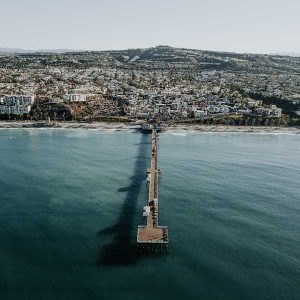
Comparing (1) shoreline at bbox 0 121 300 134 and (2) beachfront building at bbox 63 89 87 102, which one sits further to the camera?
(2) beachfront building at bbox 63 89 87 102

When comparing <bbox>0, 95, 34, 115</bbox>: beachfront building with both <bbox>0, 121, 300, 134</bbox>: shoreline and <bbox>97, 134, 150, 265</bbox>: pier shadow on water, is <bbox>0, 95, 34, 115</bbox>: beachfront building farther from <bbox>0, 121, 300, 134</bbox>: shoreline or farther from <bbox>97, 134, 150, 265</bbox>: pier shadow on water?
<bbox>97, 134, 150, 265</bbox>: pier shadow on water

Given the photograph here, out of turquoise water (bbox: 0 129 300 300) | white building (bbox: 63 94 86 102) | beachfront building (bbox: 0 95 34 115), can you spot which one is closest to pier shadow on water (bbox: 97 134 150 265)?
turquoise water (bbox: 0 129 300 300)

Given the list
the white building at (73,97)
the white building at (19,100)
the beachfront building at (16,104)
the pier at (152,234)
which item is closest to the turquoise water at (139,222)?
the pier at (152,234)

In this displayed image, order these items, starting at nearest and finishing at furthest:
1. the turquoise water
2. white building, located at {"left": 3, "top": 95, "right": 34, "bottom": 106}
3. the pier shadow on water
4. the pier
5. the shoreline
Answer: the turquoise water < the pier shadow on water < the pier < the shoreline < white building, located at {"left": 3, "top": 95, "right": 34, "bottom": 106}

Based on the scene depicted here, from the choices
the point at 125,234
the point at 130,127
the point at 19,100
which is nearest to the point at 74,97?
the point at 19,100

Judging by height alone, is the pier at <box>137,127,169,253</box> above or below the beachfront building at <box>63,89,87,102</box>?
below

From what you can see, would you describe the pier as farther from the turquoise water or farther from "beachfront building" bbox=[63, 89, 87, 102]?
"beachfront building" bbox=[63, 89, 87, 102]

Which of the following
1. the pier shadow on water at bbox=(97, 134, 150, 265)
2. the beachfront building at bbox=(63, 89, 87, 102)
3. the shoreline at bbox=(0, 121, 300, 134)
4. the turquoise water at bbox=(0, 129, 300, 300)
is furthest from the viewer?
the beachfront building at bbox=(63, 89, 87, 102)

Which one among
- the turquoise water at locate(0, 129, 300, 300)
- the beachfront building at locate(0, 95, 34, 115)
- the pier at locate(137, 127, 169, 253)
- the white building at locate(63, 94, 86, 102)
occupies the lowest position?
the turquoise water at locate(0, 129, 300, 300)

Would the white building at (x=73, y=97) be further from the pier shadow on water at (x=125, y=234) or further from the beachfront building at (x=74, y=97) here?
the pier shadow on water at (x=125, y=234)
